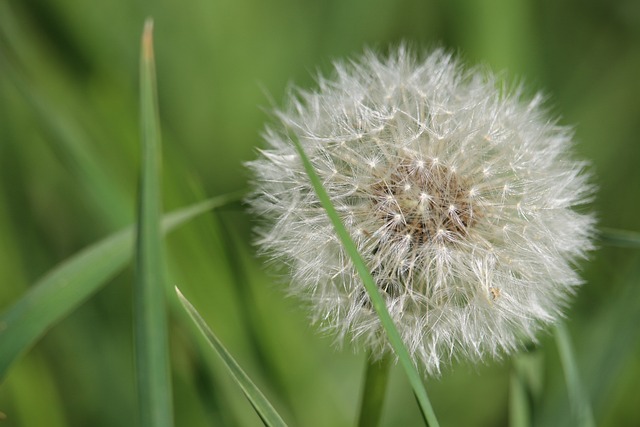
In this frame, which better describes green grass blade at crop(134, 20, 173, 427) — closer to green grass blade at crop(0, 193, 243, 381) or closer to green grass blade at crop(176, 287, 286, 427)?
green grass blade at crop(176, 287, 286, 427)

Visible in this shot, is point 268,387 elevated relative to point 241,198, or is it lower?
lower

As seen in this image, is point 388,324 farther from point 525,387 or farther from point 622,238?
point 622,238

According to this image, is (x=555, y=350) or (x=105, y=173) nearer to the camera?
(x=105, y=173)

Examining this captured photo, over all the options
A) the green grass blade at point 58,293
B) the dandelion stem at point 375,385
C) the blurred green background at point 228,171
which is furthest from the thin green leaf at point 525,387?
the green grass blade at point 58,293

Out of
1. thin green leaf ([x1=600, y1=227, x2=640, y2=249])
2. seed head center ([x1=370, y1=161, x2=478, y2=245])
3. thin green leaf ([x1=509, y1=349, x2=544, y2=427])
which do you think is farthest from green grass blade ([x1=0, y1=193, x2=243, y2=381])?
thin green leaf ([x1=600, y1=227, x2=640, y2=249])

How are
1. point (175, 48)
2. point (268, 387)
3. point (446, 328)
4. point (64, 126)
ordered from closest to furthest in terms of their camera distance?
point (446, 328), point (64, 126), point (268, 387), point (175, 48)

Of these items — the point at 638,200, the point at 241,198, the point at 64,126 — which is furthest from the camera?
the point at 638,200

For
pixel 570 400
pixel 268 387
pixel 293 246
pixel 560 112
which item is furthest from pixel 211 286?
pixel 560 112

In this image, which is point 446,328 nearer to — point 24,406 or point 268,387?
point 268,387
